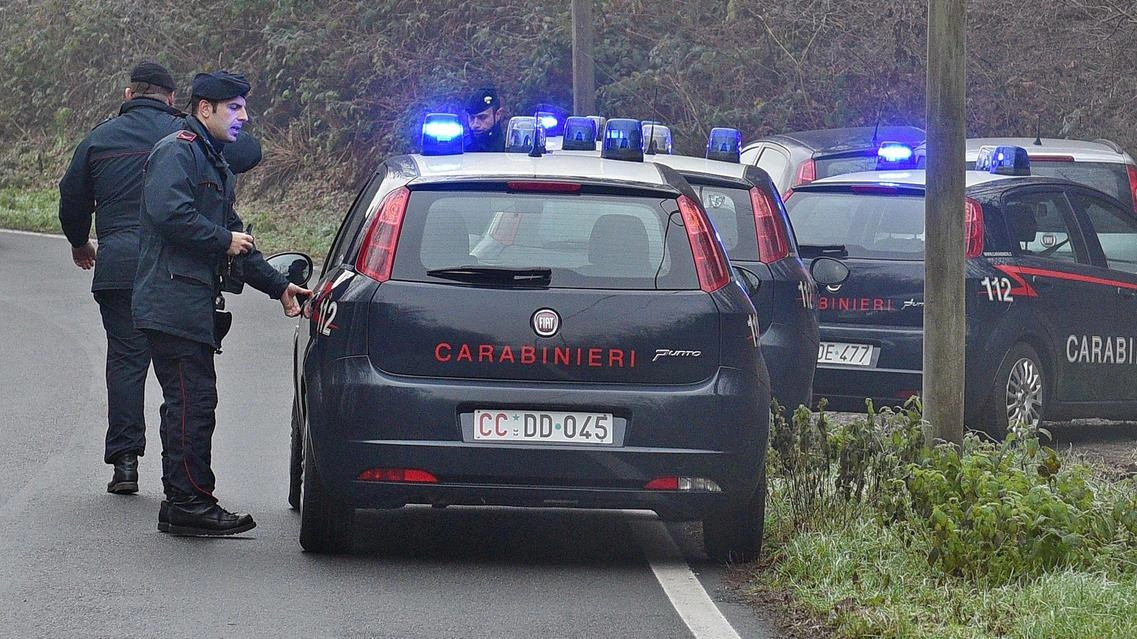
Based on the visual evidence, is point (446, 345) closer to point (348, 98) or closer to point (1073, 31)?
point (1073, 31)

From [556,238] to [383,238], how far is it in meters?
0.62

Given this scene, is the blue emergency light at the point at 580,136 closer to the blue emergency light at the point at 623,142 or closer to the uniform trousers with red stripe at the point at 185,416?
the blue emergency light at the point at 623,142

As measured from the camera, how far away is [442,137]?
816 centimetres

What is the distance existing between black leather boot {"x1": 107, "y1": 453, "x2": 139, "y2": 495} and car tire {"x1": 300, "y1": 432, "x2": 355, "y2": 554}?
1.53 m

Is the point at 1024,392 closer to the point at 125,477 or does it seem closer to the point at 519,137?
the point at 519,137

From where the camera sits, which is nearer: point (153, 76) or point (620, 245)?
point (620, 245)

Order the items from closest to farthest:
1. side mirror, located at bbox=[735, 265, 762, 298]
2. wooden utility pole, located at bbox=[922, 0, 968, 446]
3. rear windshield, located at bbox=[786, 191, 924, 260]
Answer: wooden utility pole, located at bbox=[922, 0, 968, 446] → side mirror, located at bbox=[735, 265, 762, 298] → rear windshield, located at bbox=[786, 191, 924, 260]

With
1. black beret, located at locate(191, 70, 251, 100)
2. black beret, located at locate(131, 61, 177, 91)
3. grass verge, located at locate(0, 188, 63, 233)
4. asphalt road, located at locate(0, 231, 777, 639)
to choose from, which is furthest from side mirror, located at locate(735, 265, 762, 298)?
grass verge, located at locate(0, 188, 63, 233)

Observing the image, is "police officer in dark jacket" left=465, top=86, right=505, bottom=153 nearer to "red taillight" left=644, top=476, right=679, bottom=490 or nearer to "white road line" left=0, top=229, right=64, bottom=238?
"red taillight" left=644, top=476, right=679, bottom=490

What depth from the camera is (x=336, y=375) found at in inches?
266

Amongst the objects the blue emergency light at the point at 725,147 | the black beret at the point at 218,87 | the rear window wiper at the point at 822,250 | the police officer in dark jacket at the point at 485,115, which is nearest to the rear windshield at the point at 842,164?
the police officer in dark jacket at the point at 485,115

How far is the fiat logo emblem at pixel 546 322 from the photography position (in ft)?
22.0

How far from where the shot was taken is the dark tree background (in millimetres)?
23891

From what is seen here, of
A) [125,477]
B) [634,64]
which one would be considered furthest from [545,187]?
[634,64]
